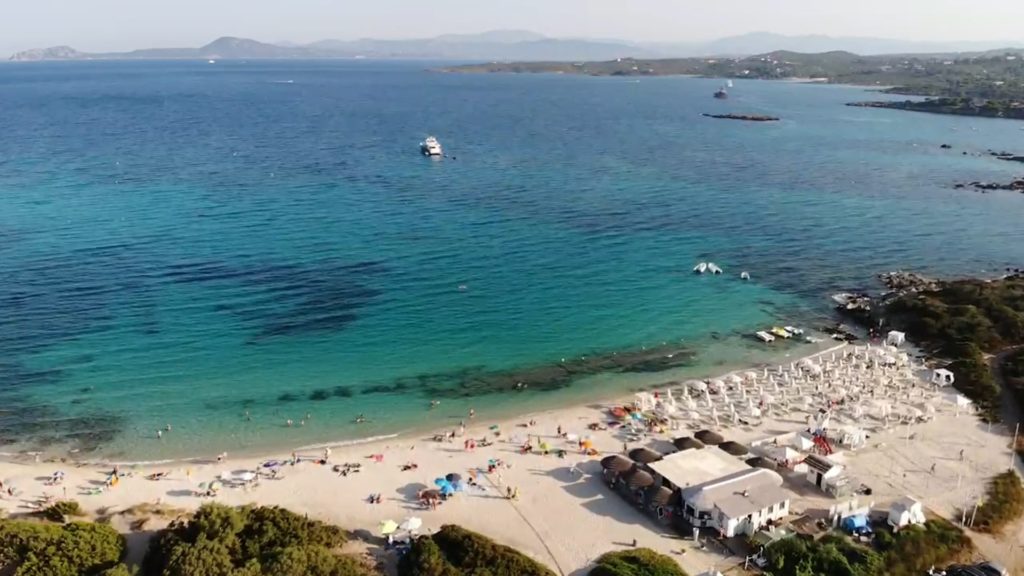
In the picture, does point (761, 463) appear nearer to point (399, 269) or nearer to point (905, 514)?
point (905, 514)

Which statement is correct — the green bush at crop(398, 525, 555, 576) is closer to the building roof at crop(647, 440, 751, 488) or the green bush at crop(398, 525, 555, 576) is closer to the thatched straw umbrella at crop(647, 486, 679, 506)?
the thatched straw umbrella at crop(647, 486, 679, 506)

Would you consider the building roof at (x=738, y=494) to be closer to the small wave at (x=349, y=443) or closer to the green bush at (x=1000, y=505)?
the green bush at (x=1000, y=505)

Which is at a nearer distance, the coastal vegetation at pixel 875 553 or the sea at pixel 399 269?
the coastal vegetation at pixel 875 553

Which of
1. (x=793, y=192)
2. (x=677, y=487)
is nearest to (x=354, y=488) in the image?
(x=677, y=487)

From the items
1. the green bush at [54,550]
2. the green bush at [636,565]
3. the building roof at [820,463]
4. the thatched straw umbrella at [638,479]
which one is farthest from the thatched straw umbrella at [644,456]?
the green bush at [54,550]

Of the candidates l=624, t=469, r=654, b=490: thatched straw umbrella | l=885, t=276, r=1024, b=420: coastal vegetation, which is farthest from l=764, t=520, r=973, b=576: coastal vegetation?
l=885, t=276, r=1024, b=420: coastal vegetation

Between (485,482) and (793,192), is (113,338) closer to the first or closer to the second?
(485,482)

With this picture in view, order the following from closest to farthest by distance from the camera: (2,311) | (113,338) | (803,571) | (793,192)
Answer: (803,571) < (113,338) < (2,311) < (793,192)
